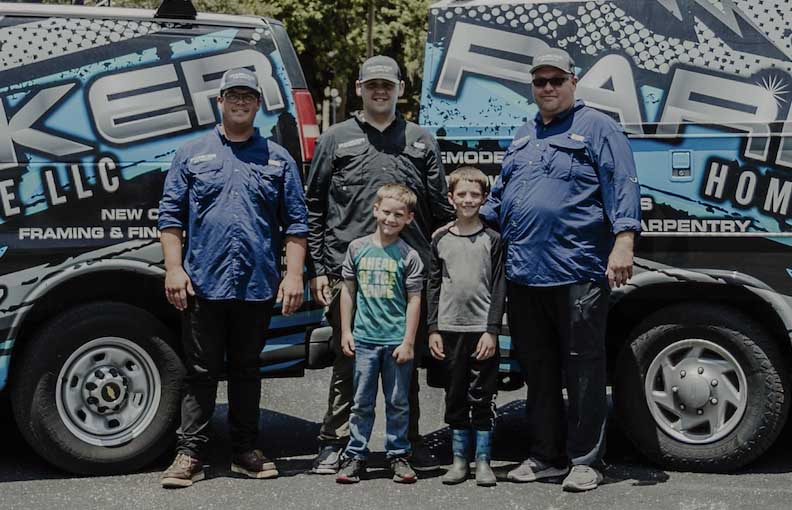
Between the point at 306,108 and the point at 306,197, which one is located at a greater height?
the point at 306,108

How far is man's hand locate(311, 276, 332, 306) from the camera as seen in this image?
5.15 m

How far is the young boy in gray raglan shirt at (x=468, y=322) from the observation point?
500 centimetres

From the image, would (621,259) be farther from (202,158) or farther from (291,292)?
(202,158)

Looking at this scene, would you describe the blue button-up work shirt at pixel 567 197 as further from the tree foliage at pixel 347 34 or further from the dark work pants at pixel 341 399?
the tree foliage at pixel 347 34

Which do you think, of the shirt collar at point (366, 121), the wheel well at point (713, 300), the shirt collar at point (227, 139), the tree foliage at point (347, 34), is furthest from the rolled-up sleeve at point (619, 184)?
the tree foliage at point (347, 34)

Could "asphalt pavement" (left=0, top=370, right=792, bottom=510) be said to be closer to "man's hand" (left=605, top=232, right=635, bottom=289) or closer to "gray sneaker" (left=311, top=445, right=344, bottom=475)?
"gray sneaker" (left=311, top=445, right=344, bottom=475)

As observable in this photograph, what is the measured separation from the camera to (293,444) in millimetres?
5859

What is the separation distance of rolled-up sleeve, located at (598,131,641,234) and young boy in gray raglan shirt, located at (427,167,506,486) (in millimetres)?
560

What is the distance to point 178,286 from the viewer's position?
4.86 m

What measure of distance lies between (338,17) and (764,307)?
1840 centimetres

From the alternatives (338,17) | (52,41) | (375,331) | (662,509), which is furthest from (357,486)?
(338,17)

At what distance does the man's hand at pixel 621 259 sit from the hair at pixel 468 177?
2.22 ft

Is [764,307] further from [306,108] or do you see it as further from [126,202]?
[126,202]

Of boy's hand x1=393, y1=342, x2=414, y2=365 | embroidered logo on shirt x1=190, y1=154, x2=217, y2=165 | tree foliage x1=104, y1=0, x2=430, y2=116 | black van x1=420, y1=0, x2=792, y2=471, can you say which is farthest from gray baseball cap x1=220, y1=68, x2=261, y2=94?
tree foliage x1=104, y1=0, x2=430, y2=116
